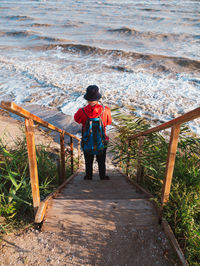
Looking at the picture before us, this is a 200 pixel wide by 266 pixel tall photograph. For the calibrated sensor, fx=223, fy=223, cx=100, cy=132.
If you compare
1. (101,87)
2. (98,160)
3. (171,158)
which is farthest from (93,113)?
(101,87)

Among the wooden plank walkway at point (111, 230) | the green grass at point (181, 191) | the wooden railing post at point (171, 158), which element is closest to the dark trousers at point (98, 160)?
the green grass at point (181, 191)

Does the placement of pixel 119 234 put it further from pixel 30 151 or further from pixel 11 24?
pixel 11 24

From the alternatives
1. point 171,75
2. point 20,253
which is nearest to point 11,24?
point 171,75

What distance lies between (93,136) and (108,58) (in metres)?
12.4

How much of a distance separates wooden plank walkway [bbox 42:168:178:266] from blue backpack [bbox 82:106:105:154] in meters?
1.16

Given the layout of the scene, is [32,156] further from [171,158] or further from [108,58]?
[108,58]

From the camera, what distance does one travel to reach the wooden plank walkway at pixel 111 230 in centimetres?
204

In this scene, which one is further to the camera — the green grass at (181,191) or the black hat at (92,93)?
the black hat at (92,93)

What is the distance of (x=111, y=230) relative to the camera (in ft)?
7.32

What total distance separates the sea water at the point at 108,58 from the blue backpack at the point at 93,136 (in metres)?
5.33

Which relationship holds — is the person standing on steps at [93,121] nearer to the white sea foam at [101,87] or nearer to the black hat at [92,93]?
the black hat at [92,93]

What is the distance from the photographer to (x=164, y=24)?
21.8 metres

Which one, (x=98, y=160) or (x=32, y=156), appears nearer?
(x=32, y=156)

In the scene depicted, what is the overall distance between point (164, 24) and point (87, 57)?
11135mm
